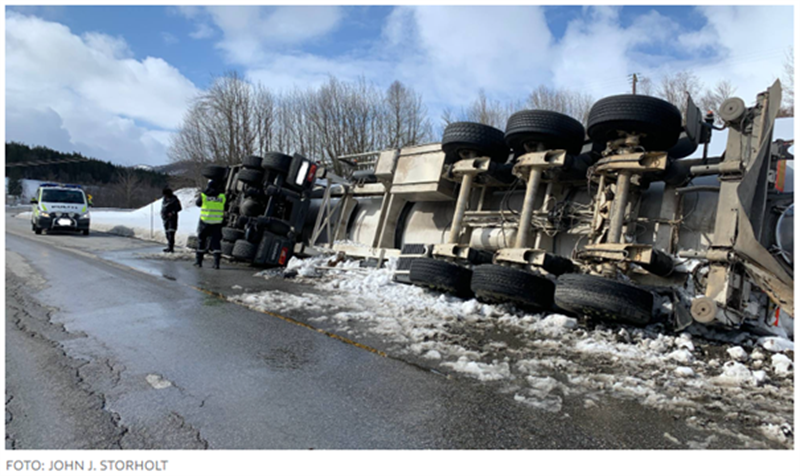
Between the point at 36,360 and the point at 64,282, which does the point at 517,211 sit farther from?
the point at 64,282

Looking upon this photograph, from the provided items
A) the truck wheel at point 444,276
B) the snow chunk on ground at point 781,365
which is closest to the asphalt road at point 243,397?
the snow chunk on ground at point 781,365

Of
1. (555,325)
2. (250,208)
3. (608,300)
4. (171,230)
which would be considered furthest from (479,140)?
(171,230)

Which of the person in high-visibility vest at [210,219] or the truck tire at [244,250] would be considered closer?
the truck tire at [244,250]

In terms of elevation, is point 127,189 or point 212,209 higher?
point 127,189

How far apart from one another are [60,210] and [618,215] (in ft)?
57.1

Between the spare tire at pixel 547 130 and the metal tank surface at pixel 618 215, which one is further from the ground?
the spare tire at pixel 547 130

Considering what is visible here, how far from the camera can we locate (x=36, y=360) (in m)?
3.66

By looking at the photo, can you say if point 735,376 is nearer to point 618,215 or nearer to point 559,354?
point 559,354

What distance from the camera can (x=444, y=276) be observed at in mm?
5891

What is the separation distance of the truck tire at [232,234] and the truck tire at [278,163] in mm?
1382

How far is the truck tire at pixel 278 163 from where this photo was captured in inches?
387

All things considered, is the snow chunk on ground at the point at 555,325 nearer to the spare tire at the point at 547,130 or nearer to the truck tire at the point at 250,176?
the spare tire at the point at 547,130

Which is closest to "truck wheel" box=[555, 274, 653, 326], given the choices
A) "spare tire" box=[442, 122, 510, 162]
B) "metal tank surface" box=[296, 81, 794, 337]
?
"metal tank surface" box=[296, 81, 794, 337]

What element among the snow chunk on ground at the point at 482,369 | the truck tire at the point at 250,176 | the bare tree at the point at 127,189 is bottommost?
the snow chunk on ground at the point at 482,369
